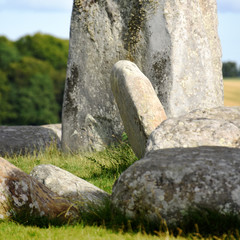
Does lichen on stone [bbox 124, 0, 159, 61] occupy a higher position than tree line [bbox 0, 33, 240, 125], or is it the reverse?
lichen on stone [bbox 124, 0, 159, 61]

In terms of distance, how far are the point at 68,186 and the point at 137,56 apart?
513 cm

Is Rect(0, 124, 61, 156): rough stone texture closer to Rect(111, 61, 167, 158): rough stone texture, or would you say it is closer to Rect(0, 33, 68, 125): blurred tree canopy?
Rect(111, 61, 167, 158): rough stone texture

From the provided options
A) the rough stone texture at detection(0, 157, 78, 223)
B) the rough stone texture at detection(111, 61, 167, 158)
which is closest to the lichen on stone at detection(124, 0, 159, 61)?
the rough stone texture at detection(111, 61, 167, 158)

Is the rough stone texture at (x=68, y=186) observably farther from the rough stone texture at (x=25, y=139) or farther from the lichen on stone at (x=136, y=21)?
the rough stone texture at (x=25, y=139)

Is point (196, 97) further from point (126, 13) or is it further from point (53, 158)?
point (53, 158)

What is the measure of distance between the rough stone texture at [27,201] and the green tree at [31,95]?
32.2m

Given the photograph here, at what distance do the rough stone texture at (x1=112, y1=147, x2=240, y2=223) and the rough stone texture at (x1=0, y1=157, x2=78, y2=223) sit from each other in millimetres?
849

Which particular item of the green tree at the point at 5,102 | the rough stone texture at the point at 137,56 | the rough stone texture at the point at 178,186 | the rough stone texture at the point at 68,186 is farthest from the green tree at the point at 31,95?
the rough stone texture at the point at 178,186

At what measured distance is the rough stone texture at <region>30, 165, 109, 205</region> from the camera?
644cm

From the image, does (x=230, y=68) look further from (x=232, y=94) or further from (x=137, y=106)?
(x=137, y=106)

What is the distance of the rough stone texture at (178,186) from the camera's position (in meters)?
5.15

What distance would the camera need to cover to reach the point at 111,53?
11398 mm

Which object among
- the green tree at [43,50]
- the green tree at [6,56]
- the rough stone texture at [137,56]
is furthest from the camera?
the green tree at [43,50]

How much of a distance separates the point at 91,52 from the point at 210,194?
706 cm
